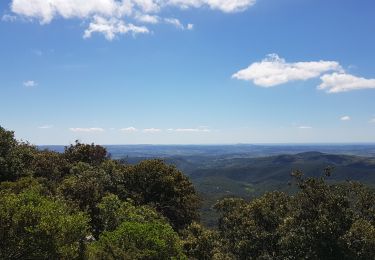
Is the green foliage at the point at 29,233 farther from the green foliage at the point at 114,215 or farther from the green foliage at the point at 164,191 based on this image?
the green foliage at the point at 164,191

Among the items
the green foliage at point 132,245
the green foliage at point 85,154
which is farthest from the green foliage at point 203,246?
the green foliage at point 85,154

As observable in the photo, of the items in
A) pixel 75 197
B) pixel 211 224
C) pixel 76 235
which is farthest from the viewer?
pixel 211 224

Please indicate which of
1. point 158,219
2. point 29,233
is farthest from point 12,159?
point 29,233

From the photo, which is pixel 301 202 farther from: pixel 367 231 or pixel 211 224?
pixel 211 224

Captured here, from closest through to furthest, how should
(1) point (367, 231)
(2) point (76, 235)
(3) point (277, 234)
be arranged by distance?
(2) point (76, 235) < (1) point (367, 231) < (3) point (277, 234)

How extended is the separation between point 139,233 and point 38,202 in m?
8.09

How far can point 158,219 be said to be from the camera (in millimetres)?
49031

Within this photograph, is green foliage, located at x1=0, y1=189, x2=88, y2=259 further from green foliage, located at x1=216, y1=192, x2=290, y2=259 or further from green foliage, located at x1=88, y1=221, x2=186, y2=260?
green foliage, located at x1=216, y1=192, x2=290, y2=259

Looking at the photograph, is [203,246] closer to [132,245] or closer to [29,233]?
[132,245]

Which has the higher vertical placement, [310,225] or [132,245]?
[132,245]

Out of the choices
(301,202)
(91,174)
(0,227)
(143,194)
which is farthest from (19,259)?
(143,194)

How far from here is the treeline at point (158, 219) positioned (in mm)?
26828

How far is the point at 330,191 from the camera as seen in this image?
3966 cm

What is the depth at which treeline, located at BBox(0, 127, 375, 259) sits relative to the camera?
A: 26.8 m
